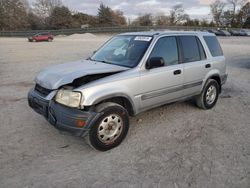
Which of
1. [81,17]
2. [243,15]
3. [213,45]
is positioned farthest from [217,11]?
[213,45]

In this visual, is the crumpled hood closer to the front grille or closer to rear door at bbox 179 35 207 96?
the front grille

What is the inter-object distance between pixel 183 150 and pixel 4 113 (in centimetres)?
390

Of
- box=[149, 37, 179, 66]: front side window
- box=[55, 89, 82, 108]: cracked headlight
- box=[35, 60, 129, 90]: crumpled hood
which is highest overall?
box=[149, 37, 179, 66]: front side window

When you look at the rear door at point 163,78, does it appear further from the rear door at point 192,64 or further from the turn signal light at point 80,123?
the turn signal light at point 80,123

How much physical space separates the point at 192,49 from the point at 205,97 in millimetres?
1183

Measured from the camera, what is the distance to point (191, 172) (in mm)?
3449

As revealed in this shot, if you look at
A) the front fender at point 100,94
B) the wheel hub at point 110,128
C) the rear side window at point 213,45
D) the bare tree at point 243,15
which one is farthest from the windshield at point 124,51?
the bare tree at point 243,15

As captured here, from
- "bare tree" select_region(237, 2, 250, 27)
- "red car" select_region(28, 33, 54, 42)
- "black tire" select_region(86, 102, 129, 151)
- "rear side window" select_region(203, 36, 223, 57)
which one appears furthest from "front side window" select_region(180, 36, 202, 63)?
"bare tree" select_region(237, 2, 250, 27)

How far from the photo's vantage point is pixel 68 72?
4141 millimetres

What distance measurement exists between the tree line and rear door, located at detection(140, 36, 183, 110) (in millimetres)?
70507

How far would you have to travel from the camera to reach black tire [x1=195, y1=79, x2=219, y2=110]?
5697mm

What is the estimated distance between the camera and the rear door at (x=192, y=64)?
16.8ft

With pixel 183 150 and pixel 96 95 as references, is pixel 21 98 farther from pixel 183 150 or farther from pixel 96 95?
pixel 183 150

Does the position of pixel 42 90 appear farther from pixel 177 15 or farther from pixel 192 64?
pixel 177 15
